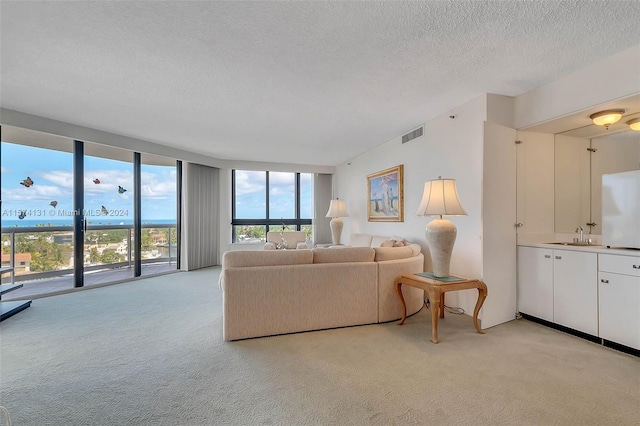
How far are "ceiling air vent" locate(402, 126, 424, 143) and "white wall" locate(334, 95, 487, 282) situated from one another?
6 centimetres

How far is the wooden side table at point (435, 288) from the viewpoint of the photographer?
105 inches

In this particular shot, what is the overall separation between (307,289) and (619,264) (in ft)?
8.96

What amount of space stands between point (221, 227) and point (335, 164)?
3.26 meters

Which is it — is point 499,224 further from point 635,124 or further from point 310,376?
point 310,376

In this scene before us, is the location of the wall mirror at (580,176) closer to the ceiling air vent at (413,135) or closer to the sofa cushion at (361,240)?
the ceiling air vent at (413,135)

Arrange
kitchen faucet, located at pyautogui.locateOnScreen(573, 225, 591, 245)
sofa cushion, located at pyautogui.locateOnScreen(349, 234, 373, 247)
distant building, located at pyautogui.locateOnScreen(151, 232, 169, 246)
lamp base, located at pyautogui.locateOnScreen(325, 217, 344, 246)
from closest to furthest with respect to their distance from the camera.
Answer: kitchen faucet, located at pyautogui.locateOnScreen(573, 225, 591, 245) < sofa cushion, located at pyautogui.locateOnScreen(349, 234, 373, 247) < distant building, located at pyautogui.locateOnScreen(151, 232, 169, 246) < lamp base, located at pyautogui.locateOnScreen(325, 217, 344, 246)

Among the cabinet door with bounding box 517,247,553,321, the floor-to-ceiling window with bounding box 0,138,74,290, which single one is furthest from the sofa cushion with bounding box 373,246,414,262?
the floor-to-ceiling window with bounding box 0,138,74,290

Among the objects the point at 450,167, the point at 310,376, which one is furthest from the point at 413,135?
the point at 310,376

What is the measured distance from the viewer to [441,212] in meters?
2.86

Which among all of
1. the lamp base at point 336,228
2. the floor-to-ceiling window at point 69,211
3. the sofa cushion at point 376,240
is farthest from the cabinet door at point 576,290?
the floor-to-ceiling window at point 69,211

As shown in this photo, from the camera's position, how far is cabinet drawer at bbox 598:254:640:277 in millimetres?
2418

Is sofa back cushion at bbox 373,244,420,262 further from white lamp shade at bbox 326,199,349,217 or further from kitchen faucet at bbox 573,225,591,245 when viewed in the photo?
white lamp shade at bbox 326,199,349,217

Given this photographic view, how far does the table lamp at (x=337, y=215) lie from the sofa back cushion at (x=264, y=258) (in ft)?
11.6

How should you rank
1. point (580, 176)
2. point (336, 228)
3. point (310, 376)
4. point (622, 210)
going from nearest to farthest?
point (310, 376) → point (622, 210) → point (580, 176) → point (336, 228)
